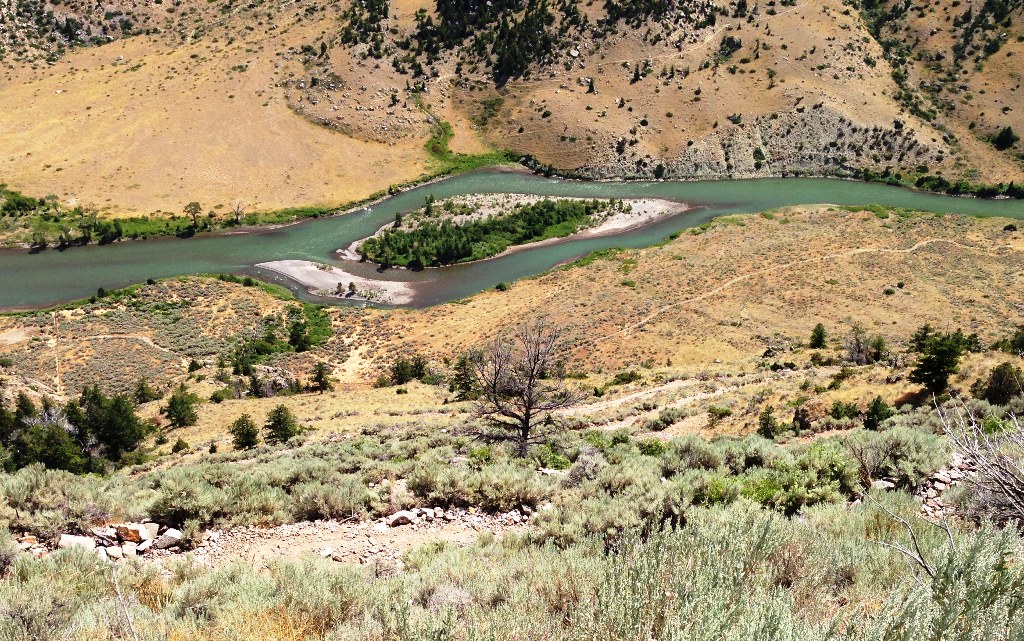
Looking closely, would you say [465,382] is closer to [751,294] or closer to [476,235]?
[751,294]

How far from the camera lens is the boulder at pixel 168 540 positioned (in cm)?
916

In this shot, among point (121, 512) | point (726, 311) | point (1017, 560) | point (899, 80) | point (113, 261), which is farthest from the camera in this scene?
point (899, 80)

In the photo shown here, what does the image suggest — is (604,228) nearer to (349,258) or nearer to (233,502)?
(349,258)

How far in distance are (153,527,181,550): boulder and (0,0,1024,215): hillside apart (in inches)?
2351

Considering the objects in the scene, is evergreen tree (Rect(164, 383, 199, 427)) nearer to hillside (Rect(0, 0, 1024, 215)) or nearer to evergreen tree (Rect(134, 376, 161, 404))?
evergreen tree (Rect(134, 376, 161, 404))

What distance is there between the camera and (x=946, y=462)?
9992 mm

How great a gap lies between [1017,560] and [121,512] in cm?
1130

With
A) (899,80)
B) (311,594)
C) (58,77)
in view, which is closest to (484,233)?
(311,594)

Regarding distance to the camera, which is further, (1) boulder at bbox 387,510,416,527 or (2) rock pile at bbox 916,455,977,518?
(1) boulder at bbox 387,510,416,527

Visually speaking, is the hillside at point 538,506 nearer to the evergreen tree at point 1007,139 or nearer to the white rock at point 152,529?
the white rock at point 152,529

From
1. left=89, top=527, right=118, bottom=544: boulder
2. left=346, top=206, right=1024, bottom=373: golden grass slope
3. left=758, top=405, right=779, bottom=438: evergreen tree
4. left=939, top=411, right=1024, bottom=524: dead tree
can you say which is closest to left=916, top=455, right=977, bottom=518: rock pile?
left=939, top=411, right=1024, bottom=524: dead tree

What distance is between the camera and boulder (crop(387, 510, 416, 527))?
9.86 meters

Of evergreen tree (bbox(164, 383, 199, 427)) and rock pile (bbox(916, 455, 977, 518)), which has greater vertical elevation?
rock pile (bbox(916, 455, 977, 518))

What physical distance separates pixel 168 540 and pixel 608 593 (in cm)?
730
